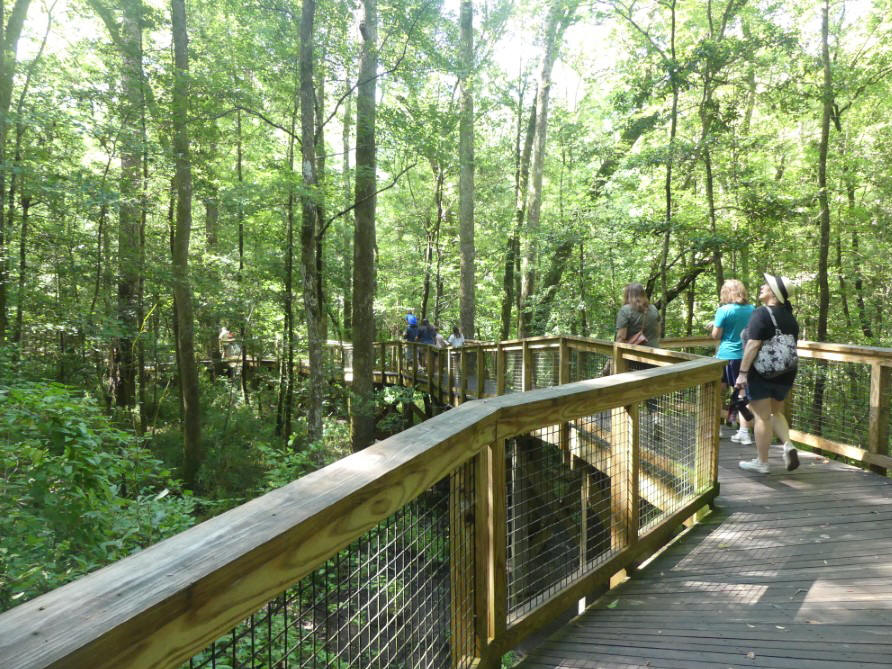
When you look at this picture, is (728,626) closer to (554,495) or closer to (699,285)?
(554,495)

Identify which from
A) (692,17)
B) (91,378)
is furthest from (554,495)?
(692,17)

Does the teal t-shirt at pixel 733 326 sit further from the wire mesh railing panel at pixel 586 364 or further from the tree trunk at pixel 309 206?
the tree trunk at pixel 309 206

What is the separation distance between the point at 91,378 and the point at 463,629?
13.2 meters

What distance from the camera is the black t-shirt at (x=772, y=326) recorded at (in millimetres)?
4570

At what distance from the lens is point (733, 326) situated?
18.7ft

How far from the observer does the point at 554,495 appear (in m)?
6.06

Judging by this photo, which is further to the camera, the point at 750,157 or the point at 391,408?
the point at 391,408

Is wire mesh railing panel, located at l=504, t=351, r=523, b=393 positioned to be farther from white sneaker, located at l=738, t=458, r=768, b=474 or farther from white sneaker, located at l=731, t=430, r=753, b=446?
white sneaker, located at l=738, t=458, r=768, b=474

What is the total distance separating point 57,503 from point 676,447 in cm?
502

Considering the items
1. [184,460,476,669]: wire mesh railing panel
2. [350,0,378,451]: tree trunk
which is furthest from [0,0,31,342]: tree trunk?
[184,460,476,669]: wire mesh railing panel

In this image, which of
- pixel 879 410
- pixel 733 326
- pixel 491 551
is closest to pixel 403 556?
pixel 491 551

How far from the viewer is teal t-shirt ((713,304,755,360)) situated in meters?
5.65

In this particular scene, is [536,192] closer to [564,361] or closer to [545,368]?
[545,368]

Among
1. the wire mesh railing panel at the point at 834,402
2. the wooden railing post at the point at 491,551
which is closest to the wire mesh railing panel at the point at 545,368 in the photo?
the wire mesh railing panel at the point at 834,402
